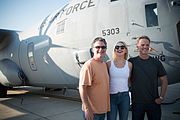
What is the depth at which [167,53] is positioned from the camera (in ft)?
16.5

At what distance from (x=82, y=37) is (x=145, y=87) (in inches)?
140

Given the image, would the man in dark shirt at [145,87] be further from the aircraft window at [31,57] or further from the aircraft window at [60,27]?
the aircraft window at [31,57]

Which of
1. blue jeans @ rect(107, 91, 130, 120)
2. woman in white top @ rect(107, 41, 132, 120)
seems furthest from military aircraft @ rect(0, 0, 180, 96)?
blue jeans @ rect(107, 91, 130, 120)

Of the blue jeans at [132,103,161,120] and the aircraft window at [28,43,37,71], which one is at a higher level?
the aircraft window at [28,43,37,71]

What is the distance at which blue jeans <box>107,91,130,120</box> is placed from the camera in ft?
10.6

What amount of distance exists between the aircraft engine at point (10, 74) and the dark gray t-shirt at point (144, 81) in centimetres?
742

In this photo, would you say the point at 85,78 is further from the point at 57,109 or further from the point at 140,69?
the point at 57,109

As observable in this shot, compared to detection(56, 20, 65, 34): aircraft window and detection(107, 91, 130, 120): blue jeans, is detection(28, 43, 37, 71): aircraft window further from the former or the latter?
detection(107, 91, 130, 120): blue jeans

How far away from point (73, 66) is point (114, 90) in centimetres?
359

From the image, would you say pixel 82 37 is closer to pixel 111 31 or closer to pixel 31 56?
pixel 111 31

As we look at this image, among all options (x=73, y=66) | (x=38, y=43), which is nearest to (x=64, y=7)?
(x=38, y=43)

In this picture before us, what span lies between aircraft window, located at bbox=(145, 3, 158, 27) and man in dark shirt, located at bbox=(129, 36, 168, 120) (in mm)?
2094

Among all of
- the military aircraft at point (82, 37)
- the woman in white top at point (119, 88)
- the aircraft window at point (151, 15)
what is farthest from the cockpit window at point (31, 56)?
the woman in white top at point (119, 88)

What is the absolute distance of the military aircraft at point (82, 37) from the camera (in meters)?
5.09
